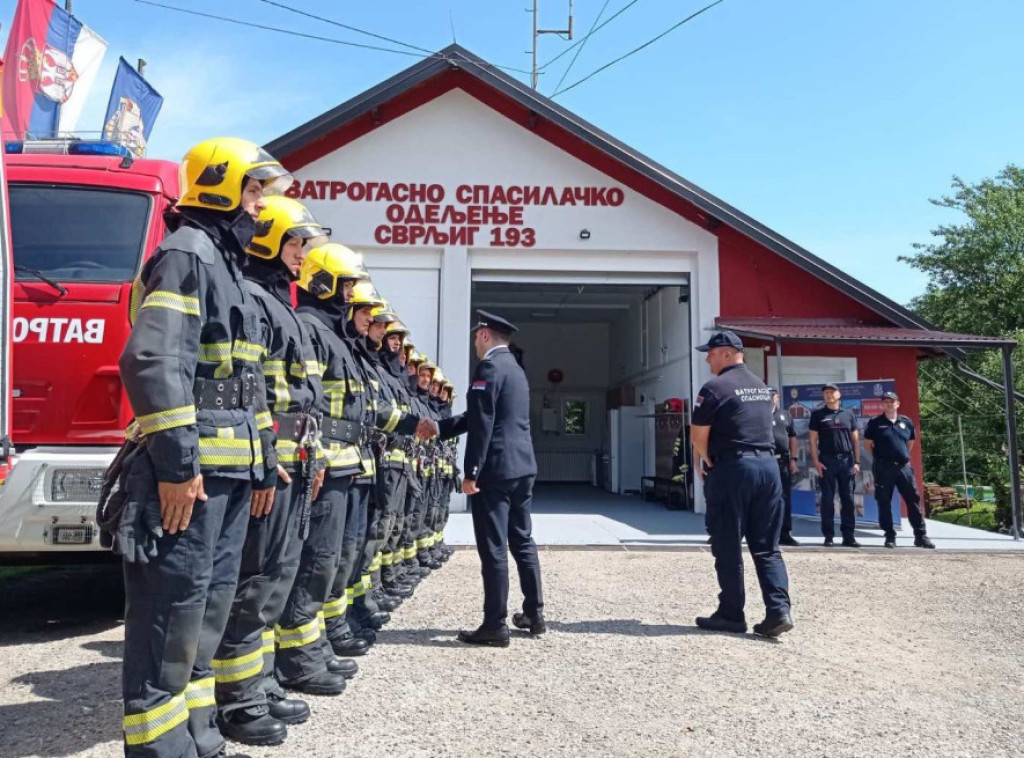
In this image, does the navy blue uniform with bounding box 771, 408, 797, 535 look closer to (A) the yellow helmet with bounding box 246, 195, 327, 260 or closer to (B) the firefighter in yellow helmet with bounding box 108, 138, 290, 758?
(A) the yellow helmet with bounding box 246, 195, 327, 260

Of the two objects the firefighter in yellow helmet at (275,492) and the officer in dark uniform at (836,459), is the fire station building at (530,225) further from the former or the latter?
the firefighter in yellow helmet at (275,492)

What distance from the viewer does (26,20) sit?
963 centimetres

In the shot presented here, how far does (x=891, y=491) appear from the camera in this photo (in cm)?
1000

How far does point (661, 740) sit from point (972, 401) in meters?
35.4

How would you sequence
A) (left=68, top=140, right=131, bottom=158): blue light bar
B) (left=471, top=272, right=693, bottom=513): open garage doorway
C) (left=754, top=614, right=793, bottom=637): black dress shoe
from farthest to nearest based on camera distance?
(left=471, top=272, right=693, bottom=513): open garage doorway, (left=68, top=140, right=131, bottom=158): blue light bar, (left=754, top=614, right=793, bottom=637): black dress shoe

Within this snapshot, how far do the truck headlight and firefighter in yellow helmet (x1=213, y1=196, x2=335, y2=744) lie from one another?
5.50ft

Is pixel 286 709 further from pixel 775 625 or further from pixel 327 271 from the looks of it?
pixel 775 625

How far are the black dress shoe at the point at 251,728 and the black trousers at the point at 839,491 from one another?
8.43 meters

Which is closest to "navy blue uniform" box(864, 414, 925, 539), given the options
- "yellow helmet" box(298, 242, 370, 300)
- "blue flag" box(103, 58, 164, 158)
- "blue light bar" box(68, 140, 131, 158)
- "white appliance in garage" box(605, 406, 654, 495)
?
"yellow helmet" box(298, 242, 370, 300)

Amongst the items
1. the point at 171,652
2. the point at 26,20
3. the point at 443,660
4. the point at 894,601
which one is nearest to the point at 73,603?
the point at 443,660

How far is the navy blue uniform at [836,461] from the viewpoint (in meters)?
9.95

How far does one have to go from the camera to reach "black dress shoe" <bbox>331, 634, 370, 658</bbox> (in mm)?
4555

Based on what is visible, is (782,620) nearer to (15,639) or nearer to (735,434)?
(735,434)

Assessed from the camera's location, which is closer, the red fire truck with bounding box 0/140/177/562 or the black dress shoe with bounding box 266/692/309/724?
the black dress shoe with bounding box 266/692/309/724
